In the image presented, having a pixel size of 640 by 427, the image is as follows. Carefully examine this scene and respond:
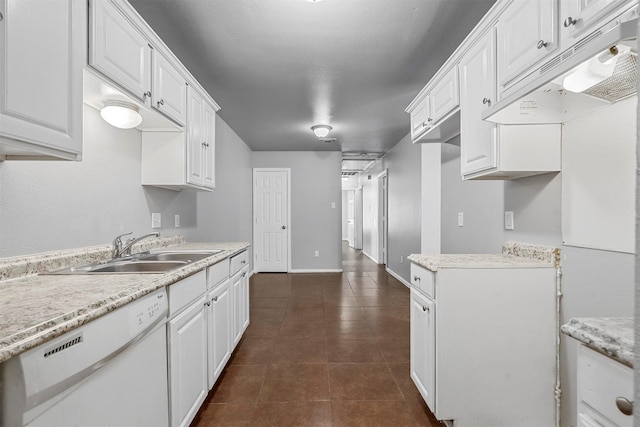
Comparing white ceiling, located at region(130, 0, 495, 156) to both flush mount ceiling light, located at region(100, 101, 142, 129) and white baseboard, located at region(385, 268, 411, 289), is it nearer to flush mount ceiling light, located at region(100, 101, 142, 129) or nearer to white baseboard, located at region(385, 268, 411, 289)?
flush mount ceiling light, located at region(100, 101, 142, 129)

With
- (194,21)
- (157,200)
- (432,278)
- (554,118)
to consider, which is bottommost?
(432,278)

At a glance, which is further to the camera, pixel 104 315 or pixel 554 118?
pixel 554 118

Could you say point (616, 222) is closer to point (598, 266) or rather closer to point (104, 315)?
point (598, 266)

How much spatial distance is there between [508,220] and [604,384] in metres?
1.52

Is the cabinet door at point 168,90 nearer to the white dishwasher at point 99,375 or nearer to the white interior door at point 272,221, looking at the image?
the white dishwasher at point 99,375

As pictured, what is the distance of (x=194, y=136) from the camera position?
2295 millimetres

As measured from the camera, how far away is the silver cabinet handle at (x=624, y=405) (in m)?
0.53

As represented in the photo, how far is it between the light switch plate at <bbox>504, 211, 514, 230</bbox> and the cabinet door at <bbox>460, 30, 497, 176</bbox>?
46 cm

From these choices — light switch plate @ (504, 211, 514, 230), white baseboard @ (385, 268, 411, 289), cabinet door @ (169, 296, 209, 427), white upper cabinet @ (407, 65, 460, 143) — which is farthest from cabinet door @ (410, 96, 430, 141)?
white baseboard @ (385, 268, 411, 289)

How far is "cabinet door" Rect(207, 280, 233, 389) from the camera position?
1.79 m

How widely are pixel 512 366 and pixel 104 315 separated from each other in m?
1.88

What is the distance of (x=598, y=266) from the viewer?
4.33ft

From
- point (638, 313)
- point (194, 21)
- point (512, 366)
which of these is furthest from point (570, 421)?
point (194, 21)

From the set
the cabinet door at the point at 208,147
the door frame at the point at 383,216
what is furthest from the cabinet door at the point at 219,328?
the door frame at the point at 383,216
